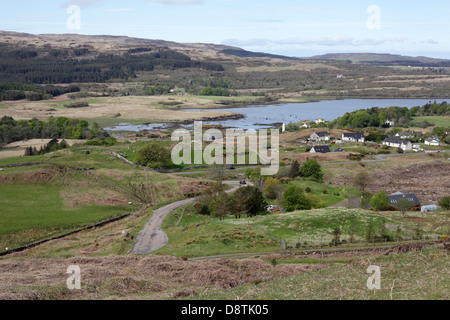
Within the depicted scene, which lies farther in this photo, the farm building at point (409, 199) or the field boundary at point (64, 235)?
the farm building at point (409, 199)

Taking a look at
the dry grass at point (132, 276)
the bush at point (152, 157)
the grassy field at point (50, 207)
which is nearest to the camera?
the dry grass at point (132, 276)

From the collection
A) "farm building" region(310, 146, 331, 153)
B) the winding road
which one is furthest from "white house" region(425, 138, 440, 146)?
the winding road

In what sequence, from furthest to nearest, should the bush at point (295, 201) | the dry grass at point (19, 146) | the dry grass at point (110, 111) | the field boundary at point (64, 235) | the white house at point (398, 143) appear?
the dry grass at point (110, 111) < the white house at point (398, 143) < the dry grass at point (19, 146) < the bush at point (295, 201) < the field boundary at point (64, 235)

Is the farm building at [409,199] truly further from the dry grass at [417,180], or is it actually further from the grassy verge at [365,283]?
the grassy verge at [365,283]

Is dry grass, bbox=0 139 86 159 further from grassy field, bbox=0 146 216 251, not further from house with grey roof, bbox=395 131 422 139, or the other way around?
house with grey roof, bbox=395 131 422 139

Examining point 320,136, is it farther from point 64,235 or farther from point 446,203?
point 64,235

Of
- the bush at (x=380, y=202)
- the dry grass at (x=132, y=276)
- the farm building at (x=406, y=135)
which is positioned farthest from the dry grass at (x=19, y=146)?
the farm building at (x=406, y=135)

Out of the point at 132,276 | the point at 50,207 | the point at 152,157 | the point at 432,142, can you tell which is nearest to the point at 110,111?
the point at 152,157
